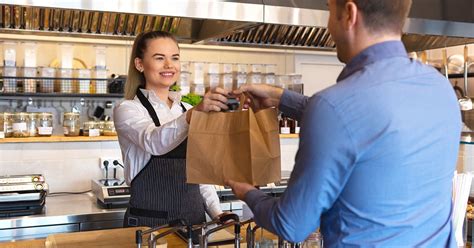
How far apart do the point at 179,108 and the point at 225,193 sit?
1253 mm

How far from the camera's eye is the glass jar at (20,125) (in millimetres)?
3801

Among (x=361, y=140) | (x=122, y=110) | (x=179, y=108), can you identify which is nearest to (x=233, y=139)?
(x=361, y=140)

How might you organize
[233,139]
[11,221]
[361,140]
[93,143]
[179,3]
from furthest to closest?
1. [93,143]
2. [11,221]
3. [179,3]
4. [233,139]
5. [361,140]

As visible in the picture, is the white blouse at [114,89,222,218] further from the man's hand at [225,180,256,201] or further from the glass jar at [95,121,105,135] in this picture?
the glass jar at [95,121,105,135]

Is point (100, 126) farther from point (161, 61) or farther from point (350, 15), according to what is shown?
point (350, 15)

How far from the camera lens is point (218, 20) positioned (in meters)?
2.53

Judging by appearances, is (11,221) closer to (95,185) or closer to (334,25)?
(95,185)

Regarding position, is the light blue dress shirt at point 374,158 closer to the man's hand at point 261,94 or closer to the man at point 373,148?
the man at point 373,148

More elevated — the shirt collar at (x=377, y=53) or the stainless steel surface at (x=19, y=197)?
the shirt collar at (x=377, y=53)

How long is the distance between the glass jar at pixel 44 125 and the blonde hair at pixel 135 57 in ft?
5.57

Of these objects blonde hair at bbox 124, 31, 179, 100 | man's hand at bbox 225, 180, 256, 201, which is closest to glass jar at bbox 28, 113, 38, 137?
blonde hair at bbox 124, 31, 179, 100

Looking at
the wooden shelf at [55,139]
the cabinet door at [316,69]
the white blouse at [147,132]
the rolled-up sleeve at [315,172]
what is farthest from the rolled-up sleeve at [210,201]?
the cabinet door at [316,69]

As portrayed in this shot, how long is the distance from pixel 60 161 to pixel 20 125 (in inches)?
14.7

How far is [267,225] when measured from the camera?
119 centimetres
